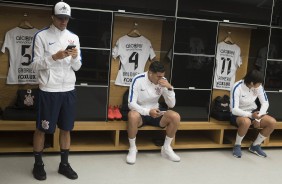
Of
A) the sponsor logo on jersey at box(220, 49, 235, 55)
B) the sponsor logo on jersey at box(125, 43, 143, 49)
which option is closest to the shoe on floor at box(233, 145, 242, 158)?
the sponsor logo on jersey at box(220, 49, 235, 55)

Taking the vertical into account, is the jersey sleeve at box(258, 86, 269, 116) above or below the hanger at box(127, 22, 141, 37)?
below

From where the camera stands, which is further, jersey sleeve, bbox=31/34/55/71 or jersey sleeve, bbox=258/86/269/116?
jersey sleeve, bbox=258/86/269/116

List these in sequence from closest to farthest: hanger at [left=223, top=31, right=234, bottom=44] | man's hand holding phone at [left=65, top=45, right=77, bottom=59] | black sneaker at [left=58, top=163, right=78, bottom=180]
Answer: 1. man's hand holding phone at [left=65, top=45, right=77, bottom=59]
2. black sneaker at [left=58, top=163, right=78, bottom=180]
3. hanger at [left=223, top=31, right=234, bottom=44]

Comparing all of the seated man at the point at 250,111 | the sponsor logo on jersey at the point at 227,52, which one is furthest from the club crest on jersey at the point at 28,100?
the sponsor logo on jersey at the point at 227,52

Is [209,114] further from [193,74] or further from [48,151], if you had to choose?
[48,151]

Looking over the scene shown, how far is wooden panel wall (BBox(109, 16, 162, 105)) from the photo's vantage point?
421 centimetres

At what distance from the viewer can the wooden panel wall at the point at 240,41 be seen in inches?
182

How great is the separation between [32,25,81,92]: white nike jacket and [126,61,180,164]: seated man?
2.88ft

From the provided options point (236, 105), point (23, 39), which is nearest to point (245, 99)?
point (236, 105)

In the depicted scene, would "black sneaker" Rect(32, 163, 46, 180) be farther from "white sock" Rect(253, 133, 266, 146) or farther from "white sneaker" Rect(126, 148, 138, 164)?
"white sock" Rect(253, 133, 266, 146)

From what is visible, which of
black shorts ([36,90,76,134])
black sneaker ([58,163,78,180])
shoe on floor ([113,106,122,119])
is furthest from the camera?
shoe on floor ([113,106,122,119])

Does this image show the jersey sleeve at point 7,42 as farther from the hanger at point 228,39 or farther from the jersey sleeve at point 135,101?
the hanger at point 228,39

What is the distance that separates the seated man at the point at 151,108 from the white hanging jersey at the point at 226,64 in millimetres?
1193

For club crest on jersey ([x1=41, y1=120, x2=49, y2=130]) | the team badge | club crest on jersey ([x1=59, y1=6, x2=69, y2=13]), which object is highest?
club crest on jersey ([x1=59, y1=6, x2=69, y2=13])
